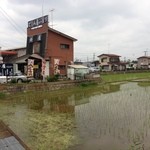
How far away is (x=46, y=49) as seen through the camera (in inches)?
1075

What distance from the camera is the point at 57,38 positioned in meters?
28.6

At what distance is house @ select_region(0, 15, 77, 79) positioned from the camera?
27172 mm

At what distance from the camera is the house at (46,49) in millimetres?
27172

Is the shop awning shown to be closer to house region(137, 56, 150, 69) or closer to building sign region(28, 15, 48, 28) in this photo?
building sign region(28, 15, 48, 28)

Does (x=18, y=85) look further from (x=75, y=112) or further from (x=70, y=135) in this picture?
(x=70, y=135)

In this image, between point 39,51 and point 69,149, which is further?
point 39,51

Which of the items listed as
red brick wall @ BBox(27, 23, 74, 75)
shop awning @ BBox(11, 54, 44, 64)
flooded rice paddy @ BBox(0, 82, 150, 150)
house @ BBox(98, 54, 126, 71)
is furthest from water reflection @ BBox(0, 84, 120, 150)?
house @ BBox(98, 54, 126, 71)

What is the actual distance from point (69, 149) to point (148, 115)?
5114 mm

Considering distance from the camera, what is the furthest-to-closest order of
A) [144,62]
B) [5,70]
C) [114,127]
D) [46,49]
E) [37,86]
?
[144,62] < [46,49] < [5,70] < [37,86] < [114,127]

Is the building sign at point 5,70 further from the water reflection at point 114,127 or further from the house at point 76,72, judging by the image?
the water reflection at point 114,127

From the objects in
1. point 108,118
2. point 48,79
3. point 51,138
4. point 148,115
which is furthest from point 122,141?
point 48,79

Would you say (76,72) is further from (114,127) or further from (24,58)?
(114,127)

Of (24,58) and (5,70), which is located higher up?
(24,58)

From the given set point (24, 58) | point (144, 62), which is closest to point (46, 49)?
point (24, 58)
